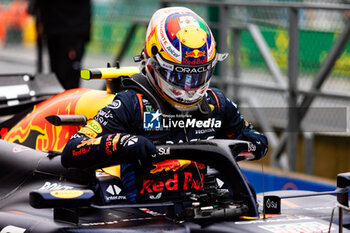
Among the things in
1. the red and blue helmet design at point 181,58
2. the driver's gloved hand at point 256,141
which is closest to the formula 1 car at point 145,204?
the driver's gloved hand at point 256,141

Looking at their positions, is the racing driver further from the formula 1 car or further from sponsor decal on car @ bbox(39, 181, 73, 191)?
sponsor decal on car @ bbox(39, 181, 73, 191)

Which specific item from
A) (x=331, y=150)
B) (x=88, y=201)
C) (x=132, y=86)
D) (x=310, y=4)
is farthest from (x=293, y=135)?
(x=88, y=201)

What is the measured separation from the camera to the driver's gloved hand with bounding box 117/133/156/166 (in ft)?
12.9

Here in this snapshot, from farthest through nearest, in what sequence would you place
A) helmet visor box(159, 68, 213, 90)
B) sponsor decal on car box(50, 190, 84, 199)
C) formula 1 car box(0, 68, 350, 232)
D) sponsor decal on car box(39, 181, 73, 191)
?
1. sponsor decal on car box(39, 181, 73, 191)
2. helmet visor box(159, 68, 213, 90)
3. formula 1 car box(0, 68, 350, 232)
4. sponsor decal on car box(50, 190, 84, 199)

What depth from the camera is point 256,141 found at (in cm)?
455

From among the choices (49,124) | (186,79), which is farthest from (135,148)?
(49,124)

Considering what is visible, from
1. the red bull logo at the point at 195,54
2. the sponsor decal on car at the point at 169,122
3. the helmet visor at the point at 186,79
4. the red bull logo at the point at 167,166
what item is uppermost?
the red bull logo at the point at 195,54

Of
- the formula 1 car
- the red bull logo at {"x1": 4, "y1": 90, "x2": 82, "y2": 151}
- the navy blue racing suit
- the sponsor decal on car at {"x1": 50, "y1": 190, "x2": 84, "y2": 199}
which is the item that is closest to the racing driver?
the navy blue racing suit

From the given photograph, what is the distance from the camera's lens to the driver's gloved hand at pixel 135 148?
394 centimetres

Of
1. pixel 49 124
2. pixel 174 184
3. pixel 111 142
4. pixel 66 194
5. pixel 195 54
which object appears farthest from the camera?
pixel 49 124

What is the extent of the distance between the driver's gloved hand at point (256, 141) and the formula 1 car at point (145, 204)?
0.10 m

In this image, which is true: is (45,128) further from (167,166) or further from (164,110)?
(167,166)

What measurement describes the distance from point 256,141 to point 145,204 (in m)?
0.86

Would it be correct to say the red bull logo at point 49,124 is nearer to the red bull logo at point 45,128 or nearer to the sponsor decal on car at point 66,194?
the red bull logo at point 45,128
